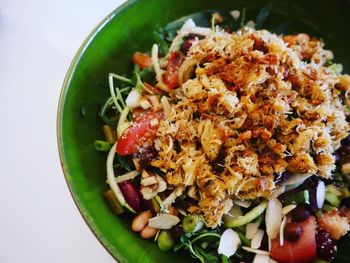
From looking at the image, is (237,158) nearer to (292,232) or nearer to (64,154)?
(292,232)

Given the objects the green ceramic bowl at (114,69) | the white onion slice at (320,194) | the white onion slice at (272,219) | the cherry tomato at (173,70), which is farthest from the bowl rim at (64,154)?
the white onion slice at (320,194)

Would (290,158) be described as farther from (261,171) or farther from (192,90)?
(192,90)

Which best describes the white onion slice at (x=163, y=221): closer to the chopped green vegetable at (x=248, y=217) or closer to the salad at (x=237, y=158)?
the salad at (x=237, y=158)

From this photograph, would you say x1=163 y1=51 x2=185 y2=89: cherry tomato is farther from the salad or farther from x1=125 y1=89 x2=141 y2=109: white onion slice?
x1=125 y1=89 x2=141 y2=109: white onion slice

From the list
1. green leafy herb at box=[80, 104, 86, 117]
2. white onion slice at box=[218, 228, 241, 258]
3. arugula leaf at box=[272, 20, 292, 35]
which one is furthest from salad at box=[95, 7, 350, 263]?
arugula leaf at box=[272, 20, 292, 35]

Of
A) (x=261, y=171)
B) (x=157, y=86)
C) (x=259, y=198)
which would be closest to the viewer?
(x=261, y=171)

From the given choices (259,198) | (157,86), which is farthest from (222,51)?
(259,198)

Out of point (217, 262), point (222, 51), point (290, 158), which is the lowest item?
point (217, 262)
